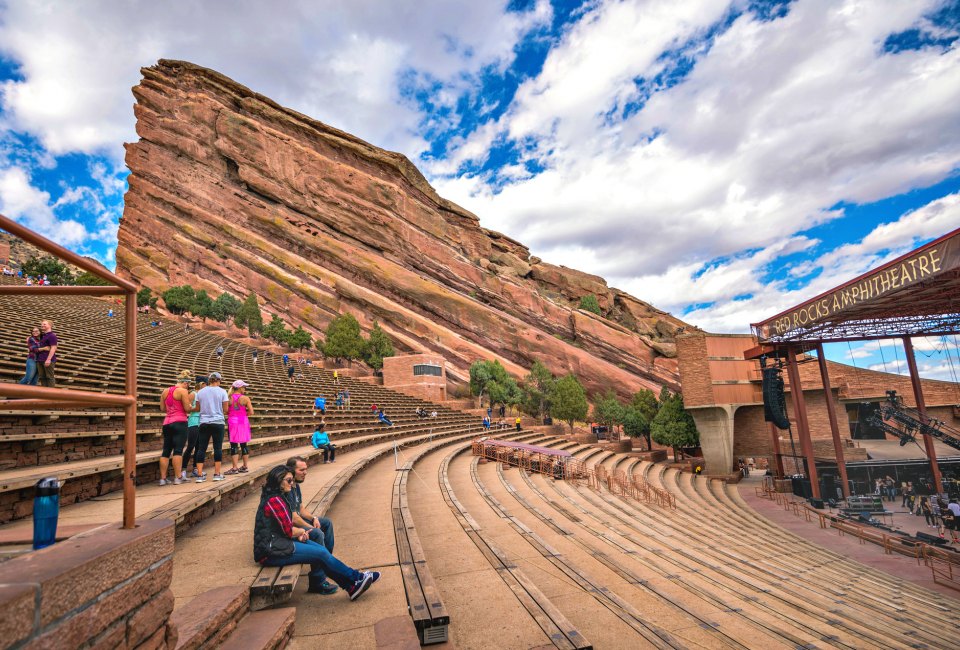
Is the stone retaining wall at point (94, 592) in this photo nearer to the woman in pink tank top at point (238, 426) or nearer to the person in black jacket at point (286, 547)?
the person in black jacket at point (286, 547)

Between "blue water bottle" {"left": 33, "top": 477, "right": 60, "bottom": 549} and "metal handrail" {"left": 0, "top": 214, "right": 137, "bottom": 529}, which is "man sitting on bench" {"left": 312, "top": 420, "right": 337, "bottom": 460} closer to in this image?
"metal handrail" {"left": 0, "top": 214, "right": 137, "bottom": 529}

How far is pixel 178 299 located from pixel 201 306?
8.13ft

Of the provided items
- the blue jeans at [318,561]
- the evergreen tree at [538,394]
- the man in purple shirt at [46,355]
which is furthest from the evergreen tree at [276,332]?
the blue jeans at [318,561]

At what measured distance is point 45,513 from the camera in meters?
2.25

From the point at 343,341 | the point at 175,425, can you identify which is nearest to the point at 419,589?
the point at 175,425

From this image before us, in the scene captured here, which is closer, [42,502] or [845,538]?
[42,502]

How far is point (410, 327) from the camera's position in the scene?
50531 millimetres

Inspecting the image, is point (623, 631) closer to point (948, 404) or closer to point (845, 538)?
point (845, 538)

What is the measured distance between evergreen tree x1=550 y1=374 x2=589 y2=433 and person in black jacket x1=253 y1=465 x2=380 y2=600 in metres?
33.5

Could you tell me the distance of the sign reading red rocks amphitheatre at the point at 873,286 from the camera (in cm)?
1343

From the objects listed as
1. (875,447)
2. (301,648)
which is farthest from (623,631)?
(875,447)

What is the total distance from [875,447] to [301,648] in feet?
126

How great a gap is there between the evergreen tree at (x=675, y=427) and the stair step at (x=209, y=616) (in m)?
29.8

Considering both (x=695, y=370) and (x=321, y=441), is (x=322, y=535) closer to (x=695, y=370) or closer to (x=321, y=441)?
(x=321, y=441)
